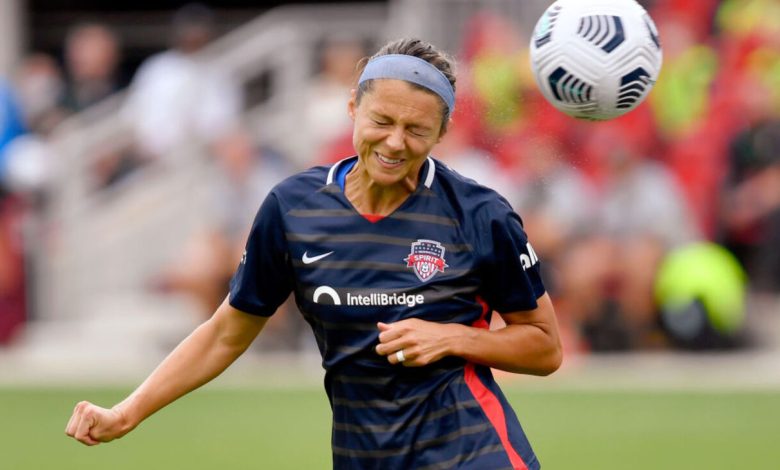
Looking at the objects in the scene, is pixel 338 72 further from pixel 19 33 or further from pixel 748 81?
pixel 19 33

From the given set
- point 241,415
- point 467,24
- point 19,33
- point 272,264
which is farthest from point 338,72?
point 272,264

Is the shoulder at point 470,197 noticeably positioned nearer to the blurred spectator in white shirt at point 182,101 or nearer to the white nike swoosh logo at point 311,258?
the white nike swoosh logo at point 311,258

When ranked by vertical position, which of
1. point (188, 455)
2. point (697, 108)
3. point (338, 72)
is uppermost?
point (338, 72)

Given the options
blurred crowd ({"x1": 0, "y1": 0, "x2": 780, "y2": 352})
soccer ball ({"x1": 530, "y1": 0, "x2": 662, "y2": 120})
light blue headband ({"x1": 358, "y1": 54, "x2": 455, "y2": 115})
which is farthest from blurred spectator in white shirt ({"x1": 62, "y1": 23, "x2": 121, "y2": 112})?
light blue headband ({"x1": 358, "y1": 54, "x2": 455, "y2": 115})

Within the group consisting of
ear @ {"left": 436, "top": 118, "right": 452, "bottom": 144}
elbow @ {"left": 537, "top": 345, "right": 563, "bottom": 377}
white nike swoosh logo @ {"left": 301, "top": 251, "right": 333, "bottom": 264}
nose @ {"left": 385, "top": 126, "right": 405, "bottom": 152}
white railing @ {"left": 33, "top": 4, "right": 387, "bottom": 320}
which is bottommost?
elbow @ {"left": 537, "top": 345, "right": 563, "bottom": 377}

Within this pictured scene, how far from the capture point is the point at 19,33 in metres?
17.6

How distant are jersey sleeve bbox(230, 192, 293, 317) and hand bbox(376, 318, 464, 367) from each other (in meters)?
0.41

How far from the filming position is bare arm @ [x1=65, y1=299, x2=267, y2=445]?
4.89 meters

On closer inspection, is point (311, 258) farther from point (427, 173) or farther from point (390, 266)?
point (427, 173)

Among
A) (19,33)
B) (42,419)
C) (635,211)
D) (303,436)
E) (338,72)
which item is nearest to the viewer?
(303,436)

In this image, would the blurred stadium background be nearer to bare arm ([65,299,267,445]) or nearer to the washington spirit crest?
bare arm ([65,299,267,445])

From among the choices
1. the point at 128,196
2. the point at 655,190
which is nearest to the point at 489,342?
the point at 655,190

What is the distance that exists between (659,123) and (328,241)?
9.20 metres

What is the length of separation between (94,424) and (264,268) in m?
0.73
